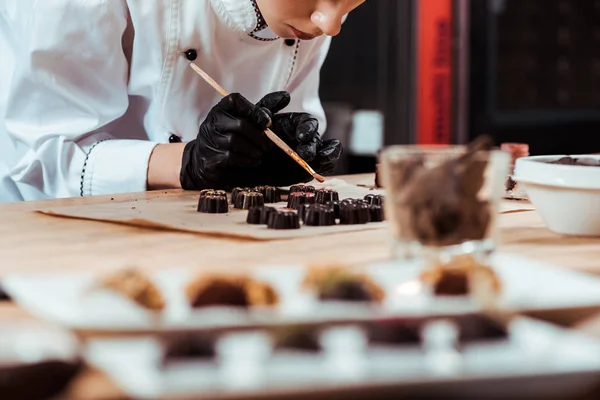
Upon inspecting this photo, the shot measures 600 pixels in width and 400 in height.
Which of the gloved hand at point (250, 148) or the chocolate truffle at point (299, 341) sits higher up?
the gloved hand at point (250, 148)

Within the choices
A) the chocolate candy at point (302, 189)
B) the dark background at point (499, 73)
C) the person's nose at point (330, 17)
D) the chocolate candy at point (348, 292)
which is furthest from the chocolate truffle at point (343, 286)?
the dark background at point (499, 73)

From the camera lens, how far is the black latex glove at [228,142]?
195cm

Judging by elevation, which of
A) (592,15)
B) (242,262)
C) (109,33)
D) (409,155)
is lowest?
(242,262)

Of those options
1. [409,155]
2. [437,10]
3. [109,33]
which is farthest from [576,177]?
[437,10]

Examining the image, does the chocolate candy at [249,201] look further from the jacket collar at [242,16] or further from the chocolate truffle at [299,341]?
the chocolate truffle at [299,341]

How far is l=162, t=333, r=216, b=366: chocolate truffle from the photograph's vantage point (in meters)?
0.67

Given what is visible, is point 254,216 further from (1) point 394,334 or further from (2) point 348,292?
(1) point 394,334

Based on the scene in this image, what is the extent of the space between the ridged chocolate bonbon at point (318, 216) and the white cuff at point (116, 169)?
0.74m

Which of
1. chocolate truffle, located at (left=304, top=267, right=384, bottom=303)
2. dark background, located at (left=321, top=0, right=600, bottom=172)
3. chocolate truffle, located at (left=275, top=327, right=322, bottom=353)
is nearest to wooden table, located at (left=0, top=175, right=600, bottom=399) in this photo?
chocolate truffle, located at (left=304, top=267, right=384, bottom=303)

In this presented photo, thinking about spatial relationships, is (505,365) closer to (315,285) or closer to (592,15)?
(315,285)

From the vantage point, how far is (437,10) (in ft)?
18.7

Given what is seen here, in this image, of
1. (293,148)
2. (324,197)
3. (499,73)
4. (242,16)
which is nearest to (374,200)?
(324,197)

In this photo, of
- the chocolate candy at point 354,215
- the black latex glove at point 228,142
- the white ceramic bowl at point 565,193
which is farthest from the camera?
the black latex glove at point 228,142

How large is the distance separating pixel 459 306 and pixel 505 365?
0.48 ft
